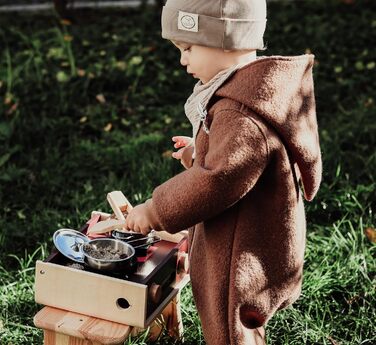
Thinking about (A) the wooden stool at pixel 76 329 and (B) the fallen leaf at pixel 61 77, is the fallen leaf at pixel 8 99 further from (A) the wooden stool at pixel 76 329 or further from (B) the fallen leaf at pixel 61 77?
(A) the wooden stool at pixel 76 329

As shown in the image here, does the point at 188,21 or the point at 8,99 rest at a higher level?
the point at 188,21

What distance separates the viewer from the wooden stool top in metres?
2.66

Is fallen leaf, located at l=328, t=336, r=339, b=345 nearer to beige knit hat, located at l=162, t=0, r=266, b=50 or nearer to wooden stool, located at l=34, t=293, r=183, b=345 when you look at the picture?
wooden stool, located at l=34, t=293, r=183, b=345

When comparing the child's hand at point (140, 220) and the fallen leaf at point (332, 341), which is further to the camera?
the fallen leaf at point (332, 341)

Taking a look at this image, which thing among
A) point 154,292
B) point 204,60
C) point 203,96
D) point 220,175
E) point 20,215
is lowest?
point 20,215

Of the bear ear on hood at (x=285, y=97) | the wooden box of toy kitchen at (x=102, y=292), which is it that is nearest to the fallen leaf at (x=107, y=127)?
the wooden box of toy kitchen at (x=102, y=292)

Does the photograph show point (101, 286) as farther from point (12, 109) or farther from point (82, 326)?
point (12, 109)

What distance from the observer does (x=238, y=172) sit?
2.39m

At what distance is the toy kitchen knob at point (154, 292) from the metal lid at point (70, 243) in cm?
28

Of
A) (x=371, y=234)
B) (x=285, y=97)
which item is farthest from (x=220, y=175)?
(x=371, y=234)

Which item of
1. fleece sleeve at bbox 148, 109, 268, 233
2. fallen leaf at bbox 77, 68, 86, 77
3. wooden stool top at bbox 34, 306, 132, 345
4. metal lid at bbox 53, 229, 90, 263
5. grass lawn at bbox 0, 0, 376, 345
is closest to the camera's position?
fleece sleeve at bbox 148, 109, 268, 233

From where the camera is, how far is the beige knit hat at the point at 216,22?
95.3 inches

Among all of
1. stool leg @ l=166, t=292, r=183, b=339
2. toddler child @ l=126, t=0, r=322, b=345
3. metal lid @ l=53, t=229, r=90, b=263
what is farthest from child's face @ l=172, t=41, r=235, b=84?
stool leg @ l=166, t=292, r=183, b=339

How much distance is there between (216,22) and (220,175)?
0.47 metres
